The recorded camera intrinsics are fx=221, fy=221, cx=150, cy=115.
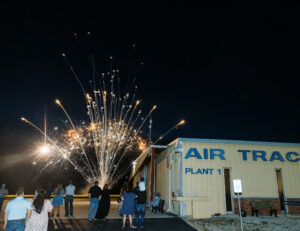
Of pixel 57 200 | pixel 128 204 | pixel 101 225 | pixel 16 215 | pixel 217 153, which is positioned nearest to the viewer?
pixel 16 215

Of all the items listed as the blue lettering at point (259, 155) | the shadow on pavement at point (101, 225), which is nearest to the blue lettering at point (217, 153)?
the blue lettering at point (259, 155)

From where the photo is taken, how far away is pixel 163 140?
155 ft

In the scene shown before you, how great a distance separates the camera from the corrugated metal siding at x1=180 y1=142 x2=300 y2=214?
1190 cm

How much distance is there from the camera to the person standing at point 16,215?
193 inches

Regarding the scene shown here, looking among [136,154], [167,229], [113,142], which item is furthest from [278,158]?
[136,154]

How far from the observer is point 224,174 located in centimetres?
1291

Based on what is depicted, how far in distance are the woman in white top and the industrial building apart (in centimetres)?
736

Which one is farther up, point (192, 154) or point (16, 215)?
point (192, 154)

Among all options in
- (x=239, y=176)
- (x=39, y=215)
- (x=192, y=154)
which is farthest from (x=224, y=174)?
(x=39, y=215)

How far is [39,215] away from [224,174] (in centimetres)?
1041

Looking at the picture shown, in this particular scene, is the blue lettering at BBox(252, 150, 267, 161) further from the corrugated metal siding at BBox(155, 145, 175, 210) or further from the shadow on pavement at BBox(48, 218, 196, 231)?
the shadow on pavement at BBox(48, 218, 196, 231)

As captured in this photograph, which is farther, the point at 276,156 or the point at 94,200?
the point at 276,156

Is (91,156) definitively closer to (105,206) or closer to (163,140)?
(163,140)

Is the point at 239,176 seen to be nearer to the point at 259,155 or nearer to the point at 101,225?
the point at 259,155
